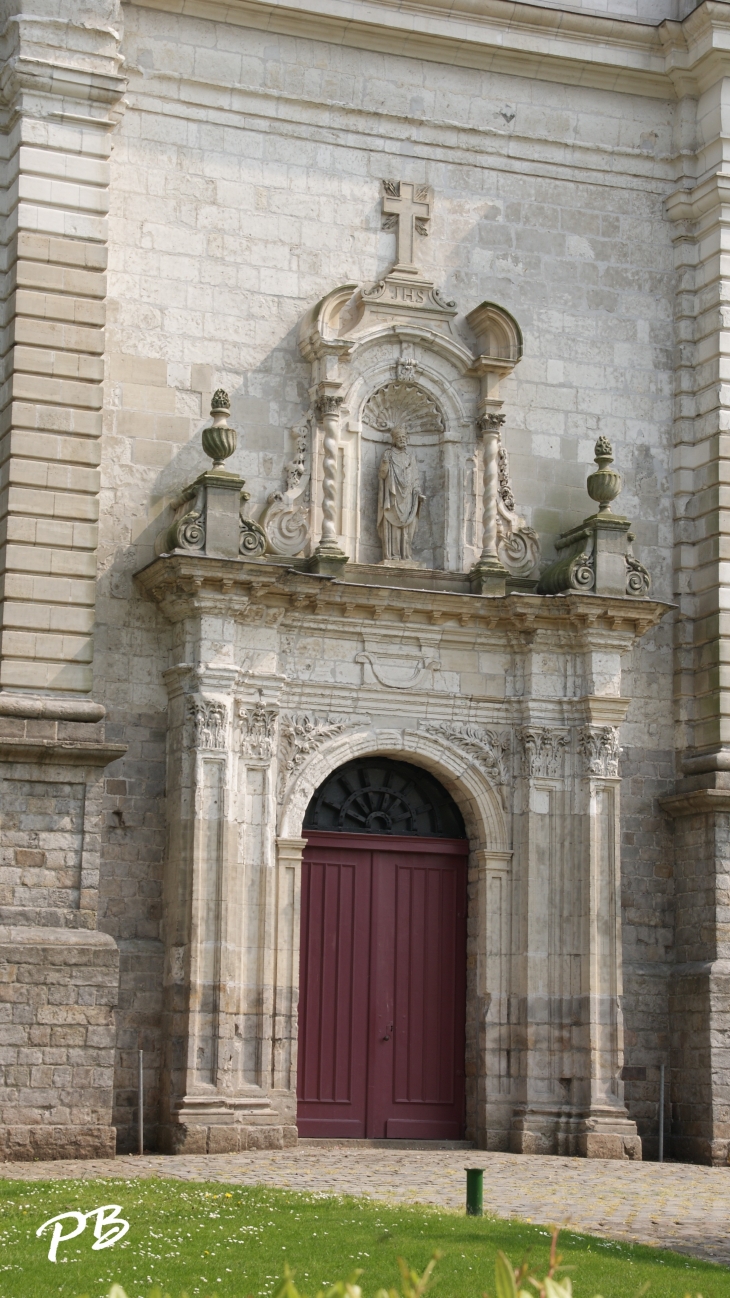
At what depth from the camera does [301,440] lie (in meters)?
14.4

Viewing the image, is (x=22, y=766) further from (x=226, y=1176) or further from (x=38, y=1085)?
(x=226, y=1176)

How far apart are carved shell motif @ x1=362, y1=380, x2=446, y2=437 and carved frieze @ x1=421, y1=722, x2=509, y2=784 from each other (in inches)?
100

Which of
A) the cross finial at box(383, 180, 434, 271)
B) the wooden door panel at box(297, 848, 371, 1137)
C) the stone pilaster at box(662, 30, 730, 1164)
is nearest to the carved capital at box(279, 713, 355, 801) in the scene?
the wooden door panel at box(297, 848, 371, 1137)

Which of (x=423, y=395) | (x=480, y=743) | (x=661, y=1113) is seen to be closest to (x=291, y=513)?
(x=423, y=395)

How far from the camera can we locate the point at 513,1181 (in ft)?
37.6

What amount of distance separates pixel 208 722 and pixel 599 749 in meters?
3.25

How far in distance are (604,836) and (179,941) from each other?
355 centimetres

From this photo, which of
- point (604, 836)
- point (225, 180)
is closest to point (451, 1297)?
point (604, 836)

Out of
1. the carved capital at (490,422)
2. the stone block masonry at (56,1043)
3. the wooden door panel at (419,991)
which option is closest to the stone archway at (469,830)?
the wooden door panel at (419,991)

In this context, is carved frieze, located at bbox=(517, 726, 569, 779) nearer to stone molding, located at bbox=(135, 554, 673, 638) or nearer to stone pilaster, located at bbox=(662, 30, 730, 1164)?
stone molding, located at bbox=(135, 554, 673, 638)

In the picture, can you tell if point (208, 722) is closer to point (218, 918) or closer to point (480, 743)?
point (218, 918)

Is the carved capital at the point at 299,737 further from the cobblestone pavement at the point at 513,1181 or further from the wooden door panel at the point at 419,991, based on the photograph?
the cobblestone pavement at the point at 513,1181

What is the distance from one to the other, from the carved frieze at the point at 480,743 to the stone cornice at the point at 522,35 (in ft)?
19.0

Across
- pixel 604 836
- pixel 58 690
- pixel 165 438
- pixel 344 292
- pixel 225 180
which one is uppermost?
pixel 225 180
